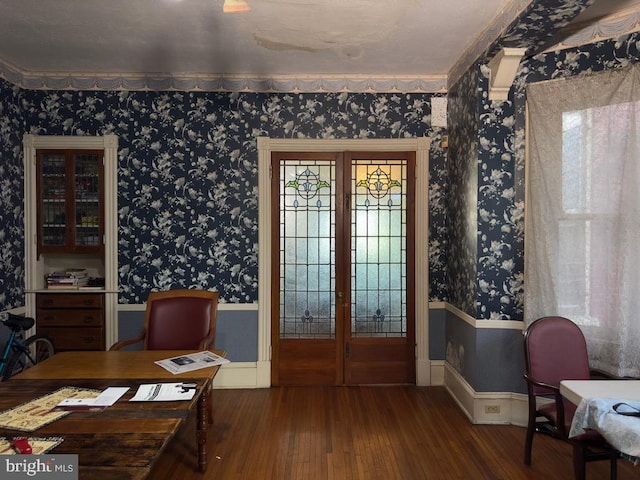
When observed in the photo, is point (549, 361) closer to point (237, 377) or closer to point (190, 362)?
point (190, 362)

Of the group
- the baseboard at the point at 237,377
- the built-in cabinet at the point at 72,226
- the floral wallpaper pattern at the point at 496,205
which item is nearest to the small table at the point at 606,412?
the floral wallpaper pattern at the point at 496,205

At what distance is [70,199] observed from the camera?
163 inches

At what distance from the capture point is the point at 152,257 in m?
4.19

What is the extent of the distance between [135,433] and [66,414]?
40 centimetres

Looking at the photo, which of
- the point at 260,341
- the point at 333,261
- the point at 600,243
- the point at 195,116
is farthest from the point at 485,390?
the point at 195,116

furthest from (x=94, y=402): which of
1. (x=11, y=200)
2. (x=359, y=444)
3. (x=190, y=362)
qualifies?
(x=11, y=200)

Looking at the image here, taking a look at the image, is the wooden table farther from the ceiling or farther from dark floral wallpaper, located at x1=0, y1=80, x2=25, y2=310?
the ceiling

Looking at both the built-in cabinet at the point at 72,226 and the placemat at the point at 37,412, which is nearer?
the placemat at the point at 37,412

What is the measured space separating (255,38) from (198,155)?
128cm

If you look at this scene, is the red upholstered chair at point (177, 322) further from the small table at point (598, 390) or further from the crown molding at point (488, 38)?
the crown molding at point (488, 38)

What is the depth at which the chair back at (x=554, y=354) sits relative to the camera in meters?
2.73

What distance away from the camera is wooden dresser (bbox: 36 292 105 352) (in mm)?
4094

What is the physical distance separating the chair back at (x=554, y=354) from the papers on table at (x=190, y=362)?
1923 millimetres

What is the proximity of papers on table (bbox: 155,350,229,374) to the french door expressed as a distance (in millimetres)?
1495
